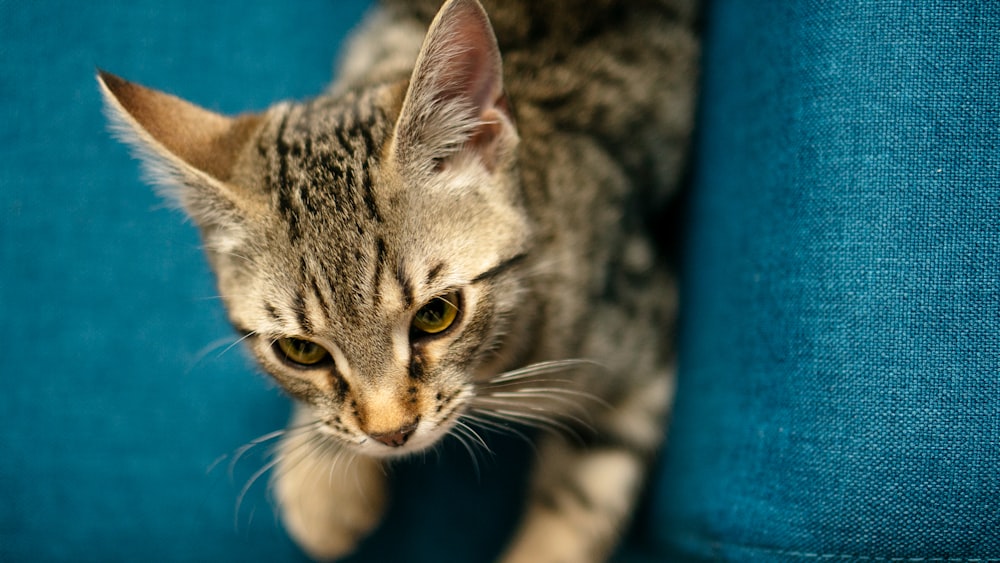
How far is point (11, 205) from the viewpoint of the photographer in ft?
4.42

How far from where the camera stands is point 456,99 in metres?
0.87

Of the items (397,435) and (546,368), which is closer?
(397,435)

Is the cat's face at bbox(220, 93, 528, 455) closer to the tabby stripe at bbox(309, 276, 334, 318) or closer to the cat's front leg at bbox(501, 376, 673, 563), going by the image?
the tabby stripe at bbox(309, 276, 334, 318)

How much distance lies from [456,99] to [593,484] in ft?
2.30

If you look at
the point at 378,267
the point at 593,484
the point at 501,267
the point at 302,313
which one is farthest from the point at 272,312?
the point at 593,484

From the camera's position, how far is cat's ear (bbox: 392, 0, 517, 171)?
2.60 feet

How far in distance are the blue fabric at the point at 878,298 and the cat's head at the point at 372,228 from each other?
37 centimetres

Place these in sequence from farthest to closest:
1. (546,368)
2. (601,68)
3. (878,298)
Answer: (601,68), (546,368), (878,298)

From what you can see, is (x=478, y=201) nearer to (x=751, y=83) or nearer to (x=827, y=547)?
(x=751, y=83)

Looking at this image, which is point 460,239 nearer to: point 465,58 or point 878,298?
point 465,58

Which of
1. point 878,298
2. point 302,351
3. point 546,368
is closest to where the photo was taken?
point 878,298

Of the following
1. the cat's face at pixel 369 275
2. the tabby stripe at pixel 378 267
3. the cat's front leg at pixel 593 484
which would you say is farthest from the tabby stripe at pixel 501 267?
the cat's front leg at pixel 593 484

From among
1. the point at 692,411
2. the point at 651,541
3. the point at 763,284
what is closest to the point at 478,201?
the point at 763,284

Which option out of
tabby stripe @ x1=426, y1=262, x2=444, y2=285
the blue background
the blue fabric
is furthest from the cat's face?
the blue fabric
